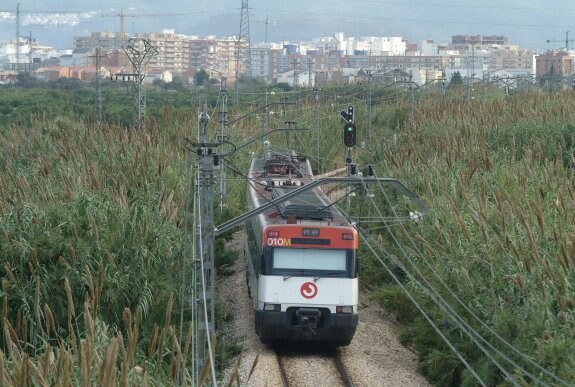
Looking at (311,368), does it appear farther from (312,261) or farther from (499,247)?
(499,247)

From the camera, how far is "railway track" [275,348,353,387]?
17.6 metres

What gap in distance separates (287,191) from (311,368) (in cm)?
428

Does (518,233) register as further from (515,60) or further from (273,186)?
(515,60)

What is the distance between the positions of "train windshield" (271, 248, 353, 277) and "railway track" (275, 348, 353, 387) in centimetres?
149

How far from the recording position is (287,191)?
2153 cm

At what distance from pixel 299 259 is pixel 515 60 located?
173 m

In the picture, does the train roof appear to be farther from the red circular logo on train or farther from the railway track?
the railway track

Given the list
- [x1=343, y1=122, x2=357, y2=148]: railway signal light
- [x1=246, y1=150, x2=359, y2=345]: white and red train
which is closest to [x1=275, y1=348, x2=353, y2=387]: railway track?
[x1=246, y1=150, x2=359, y2=345]: white and red train

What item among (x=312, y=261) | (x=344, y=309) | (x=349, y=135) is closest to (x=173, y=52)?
(x=349, y=135)

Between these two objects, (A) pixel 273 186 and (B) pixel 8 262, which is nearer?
(B) pixel 8 262

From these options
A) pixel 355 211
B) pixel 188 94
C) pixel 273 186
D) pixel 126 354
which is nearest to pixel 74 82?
pixel 188 94

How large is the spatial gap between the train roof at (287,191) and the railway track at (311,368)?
2260mm

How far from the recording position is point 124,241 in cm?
1972

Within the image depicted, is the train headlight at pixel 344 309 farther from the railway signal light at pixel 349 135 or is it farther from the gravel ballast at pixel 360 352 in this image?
the railway signal light at pixel 349 135
